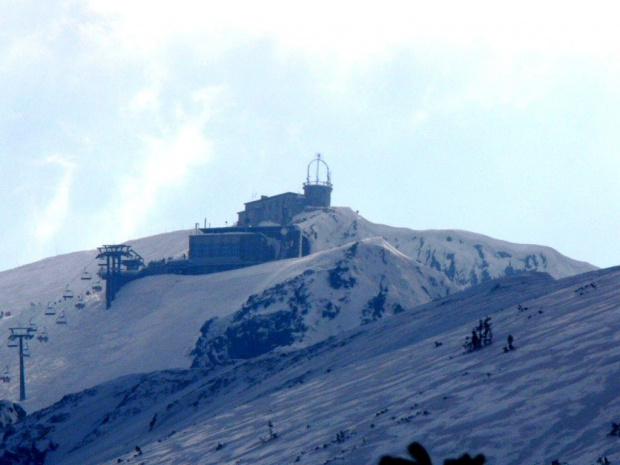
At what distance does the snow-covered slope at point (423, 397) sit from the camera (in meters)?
20.9

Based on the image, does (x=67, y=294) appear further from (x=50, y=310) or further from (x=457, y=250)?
(x=457, y=250)

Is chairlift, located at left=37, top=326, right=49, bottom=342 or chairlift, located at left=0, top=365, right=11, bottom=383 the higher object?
chairlift, located at left=37, top=326, right=49, bottom=342

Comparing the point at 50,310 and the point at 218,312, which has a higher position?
the point at 50,310

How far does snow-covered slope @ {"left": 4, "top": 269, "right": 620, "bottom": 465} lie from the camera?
20938mm

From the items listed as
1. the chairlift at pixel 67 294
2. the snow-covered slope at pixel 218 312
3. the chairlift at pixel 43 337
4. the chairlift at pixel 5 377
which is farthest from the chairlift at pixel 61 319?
the chairlift at pixel 5 377

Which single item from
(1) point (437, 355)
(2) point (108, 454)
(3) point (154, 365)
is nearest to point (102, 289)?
(3) point (154, 365)

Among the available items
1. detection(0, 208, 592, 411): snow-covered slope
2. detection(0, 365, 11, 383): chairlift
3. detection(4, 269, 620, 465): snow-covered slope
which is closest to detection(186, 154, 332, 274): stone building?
detection(0, 208, 592, 411): snow-covered slope

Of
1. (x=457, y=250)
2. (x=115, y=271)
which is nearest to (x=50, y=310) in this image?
(x=115, y=271)

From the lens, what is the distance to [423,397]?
25.4m

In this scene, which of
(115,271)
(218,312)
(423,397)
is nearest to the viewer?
(423,397)

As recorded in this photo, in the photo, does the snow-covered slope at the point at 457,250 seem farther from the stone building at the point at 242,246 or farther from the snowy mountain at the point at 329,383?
the snowy mountain at the point at 329,383

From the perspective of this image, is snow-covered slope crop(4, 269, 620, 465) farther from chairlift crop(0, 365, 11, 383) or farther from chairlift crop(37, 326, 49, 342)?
chairlift crop(37, 326, 49, 342)

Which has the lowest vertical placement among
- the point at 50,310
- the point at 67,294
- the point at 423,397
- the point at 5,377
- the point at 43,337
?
the point at 423,397

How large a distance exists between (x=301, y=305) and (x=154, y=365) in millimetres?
17255
